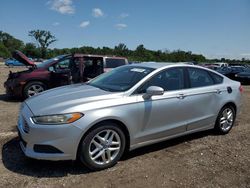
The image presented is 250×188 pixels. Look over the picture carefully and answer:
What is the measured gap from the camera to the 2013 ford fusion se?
365cm

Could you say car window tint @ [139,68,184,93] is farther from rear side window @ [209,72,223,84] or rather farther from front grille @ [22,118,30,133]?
Answer: front grille @ [22,118,30,133]

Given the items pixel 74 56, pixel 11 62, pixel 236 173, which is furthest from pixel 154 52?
pixel 236 173

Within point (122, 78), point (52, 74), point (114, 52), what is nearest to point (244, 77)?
point (52, 74)

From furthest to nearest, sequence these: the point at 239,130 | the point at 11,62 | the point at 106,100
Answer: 1. the point at 11,62
2. the point at 239,130
3. the point at 106,100

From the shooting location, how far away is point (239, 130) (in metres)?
6.19

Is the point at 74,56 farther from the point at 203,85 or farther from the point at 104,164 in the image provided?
the point at 104,164

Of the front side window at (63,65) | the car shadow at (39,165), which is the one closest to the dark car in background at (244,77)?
the front side window at (63,65)

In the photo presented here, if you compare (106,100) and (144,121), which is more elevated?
(106,100)

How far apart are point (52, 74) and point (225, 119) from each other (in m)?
5.92

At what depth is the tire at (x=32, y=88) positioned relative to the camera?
30.0 feet

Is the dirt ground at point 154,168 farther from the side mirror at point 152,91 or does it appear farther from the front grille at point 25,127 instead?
the side mirror at point 152,91

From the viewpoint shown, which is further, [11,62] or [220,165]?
[11,62]

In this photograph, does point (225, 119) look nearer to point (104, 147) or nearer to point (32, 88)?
point (104, 147)

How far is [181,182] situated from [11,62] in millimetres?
48421
